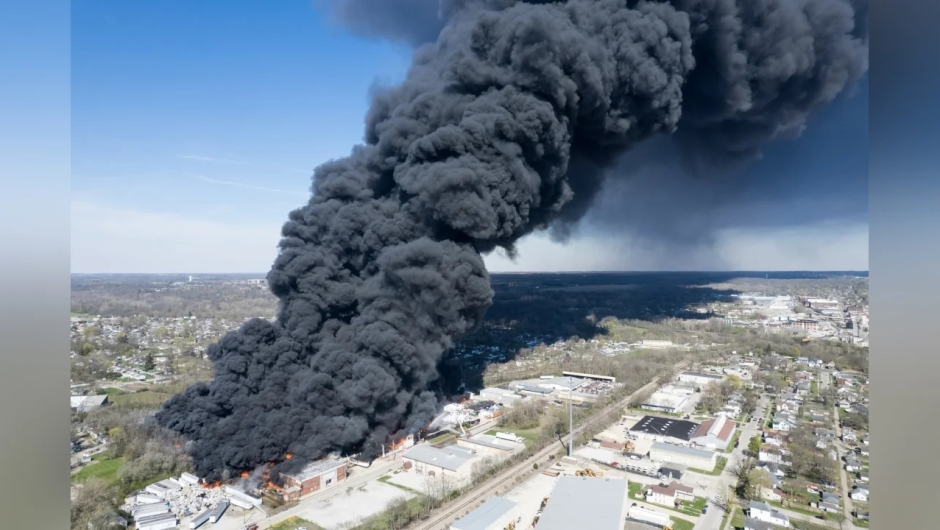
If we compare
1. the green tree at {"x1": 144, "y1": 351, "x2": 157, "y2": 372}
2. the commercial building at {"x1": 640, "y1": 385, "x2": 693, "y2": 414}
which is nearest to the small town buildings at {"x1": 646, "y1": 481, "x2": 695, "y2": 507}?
the commercial building at {"x1": 640, "y1": 385, "x2": 693, "y2": 414}

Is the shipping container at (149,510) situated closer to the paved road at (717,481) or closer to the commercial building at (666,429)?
the paved road at (717,481)

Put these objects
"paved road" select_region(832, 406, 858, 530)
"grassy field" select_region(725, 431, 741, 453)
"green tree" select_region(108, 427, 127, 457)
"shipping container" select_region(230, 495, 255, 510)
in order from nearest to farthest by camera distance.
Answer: "paved road" select_region(832, 406, 858, 530), "shipping container" select_region(230, 495, 255, 510), "green tree" select_region(108, 427, 127, 457), "grassy field" select_region(725, 431, 741, 453)

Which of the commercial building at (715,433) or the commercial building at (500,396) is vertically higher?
the commercial building at (500,396)

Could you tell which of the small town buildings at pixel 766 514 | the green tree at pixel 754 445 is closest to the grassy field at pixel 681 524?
the small town buildings at pixel 766 514

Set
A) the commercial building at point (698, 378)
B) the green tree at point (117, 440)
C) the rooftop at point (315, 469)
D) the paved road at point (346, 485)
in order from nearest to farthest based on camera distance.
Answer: the paved road at point (346, 485), the rooftop at point (315, 469), the green tree at point (117, 440), the commercial building at point (698, 378)

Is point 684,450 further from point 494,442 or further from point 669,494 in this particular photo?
point 494,442

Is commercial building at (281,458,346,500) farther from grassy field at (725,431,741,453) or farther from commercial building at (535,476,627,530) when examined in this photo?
grassy field at (725,431,741,453)
